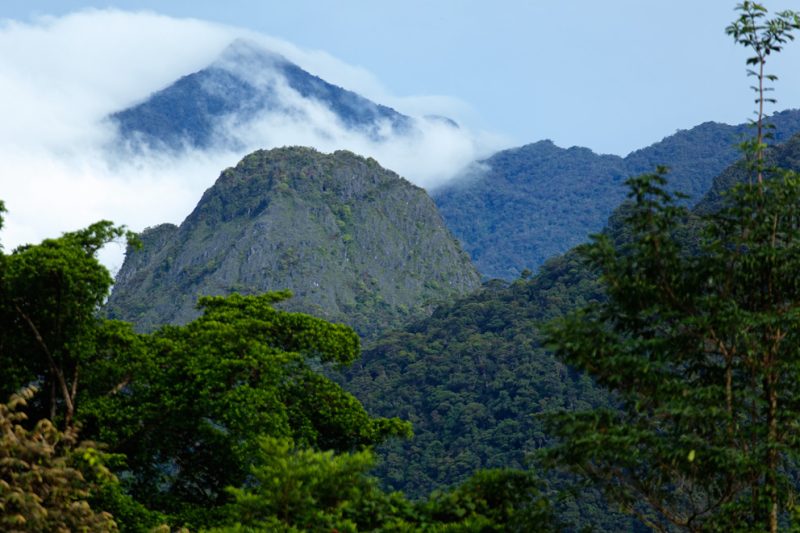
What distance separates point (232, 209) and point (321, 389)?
545 feet

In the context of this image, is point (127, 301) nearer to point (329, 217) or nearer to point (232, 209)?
point (232, 209)

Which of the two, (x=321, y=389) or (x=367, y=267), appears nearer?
→ (x=321, y=389)

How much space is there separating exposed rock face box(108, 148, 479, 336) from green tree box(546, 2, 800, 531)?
448 feet

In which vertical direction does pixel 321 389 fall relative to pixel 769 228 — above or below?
below

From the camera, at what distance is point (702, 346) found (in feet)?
48.1

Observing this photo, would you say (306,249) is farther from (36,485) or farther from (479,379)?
(36,485)

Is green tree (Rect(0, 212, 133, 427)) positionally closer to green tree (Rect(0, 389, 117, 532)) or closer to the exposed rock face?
green tree (Rect(0, 389, 117, 532))

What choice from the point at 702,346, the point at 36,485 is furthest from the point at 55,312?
the point at 702,346

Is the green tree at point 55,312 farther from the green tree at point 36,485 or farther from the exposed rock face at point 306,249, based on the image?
the exposed rock face at point 306,249

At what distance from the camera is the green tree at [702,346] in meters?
13.7

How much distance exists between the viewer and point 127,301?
172375 millimetres

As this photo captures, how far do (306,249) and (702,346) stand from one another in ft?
532

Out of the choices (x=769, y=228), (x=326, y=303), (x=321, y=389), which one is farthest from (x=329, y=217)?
(x=769, y=228)

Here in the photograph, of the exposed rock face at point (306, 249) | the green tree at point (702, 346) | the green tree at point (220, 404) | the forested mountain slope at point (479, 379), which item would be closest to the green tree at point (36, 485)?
the green tree at point (702, 346)
